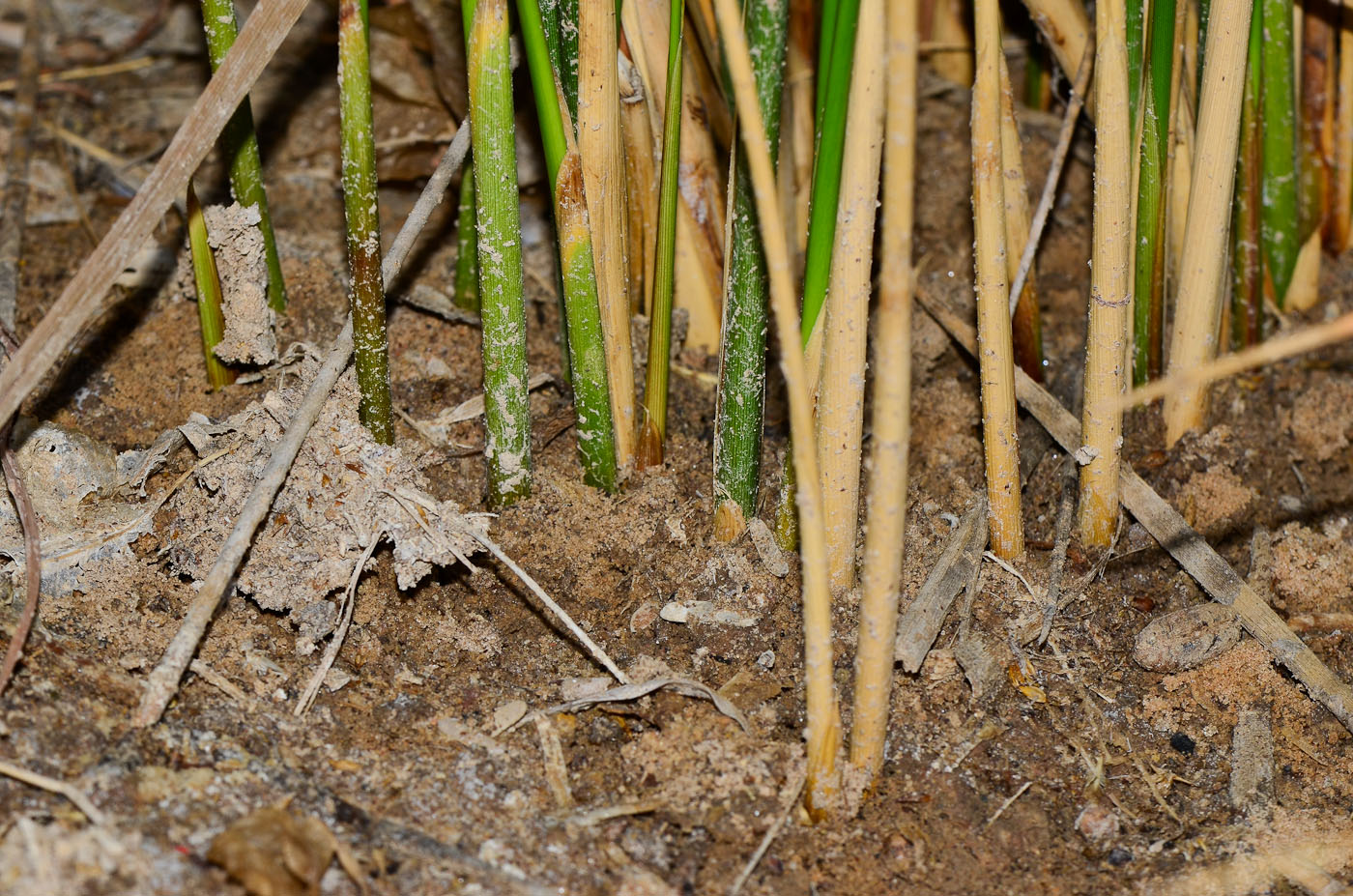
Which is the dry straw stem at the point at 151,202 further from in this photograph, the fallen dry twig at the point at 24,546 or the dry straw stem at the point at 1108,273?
the dry straw stem at the point at 1108,273

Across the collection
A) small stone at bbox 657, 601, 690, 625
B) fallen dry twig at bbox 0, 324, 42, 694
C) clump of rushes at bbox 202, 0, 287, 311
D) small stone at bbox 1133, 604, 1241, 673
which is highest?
clump of rushes at bbox 202, 0, 287, 311

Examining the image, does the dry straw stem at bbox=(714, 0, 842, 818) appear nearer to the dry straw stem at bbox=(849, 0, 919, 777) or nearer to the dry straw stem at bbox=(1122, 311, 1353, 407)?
the dry straw stem at bbox=(849, 0, 919, 777)

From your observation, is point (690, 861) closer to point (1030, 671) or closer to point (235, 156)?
point (1030, 671)

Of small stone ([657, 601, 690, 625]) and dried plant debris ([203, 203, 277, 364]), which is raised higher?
dried plant debris ([203, 203, 277, 364])

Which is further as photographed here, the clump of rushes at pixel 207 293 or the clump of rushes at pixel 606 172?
the clump of rushes at pixel 207 293

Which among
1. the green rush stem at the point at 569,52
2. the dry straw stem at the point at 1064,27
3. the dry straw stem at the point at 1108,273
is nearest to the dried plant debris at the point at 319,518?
the green rush stem at the point at 569,52

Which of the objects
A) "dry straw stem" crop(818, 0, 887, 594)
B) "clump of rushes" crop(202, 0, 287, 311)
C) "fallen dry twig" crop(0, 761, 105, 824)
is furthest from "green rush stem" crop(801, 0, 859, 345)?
"fallen dry twig" crop(0, 761, 105, 824)
